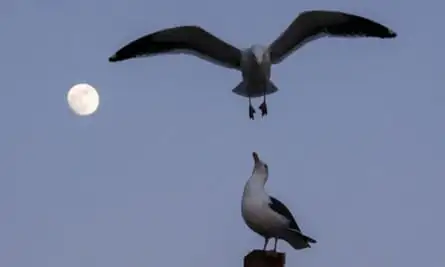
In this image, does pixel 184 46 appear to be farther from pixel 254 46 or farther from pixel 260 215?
pixel 260 215

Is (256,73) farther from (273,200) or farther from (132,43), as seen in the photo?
(273,200)

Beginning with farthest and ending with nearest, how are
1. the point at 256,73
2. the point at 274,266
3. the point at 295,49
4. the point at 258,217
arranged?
the point at 295,49, the point at 256,73, the point at 258,217, the point at 274,266

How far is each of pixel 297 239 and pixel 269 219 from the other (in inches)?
7.4

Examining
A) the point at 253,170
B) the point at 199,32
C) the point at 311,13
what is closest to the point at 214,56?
the point at 199,32

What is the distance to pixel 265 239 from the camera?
5.04m

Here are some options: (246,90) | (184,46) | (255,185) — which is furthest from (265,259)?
(184,46)

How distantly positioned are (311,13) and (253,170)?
4.92 m

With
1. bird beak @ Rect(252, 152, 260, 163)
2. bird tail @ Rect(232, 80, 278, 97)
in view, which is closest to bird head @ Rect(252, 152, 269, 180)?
bird beak @ Rect(252, 152, 260, 163)

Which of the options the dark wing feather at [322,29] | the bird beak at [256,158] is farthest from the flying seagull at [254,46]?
the bird beak at [256,158]

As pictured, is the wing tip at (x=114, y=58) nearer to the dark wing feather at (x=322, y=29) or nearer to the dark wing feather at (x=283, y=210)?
the dark wing feather at (x=322, y=29)

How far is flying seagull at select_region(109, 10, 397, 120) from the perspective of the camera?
9.46m

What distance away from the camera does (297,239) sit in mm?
4918

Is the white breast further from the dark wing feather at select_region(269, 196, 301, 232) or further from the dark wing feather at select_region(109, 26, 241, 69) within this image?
the dark wing feather at select_region(109, 26, 241, 69)

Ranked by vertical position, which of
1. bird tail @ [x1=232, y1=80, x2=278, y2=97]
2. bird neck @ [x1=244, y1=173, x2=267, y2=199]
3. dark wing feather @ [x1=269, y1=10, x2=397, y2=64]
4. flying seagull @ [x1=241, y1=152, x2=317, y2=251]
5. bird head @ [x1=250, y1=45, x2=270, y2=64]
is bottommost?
flying seagull @ [x1=241, y1=152, x2=317, y2=251]
